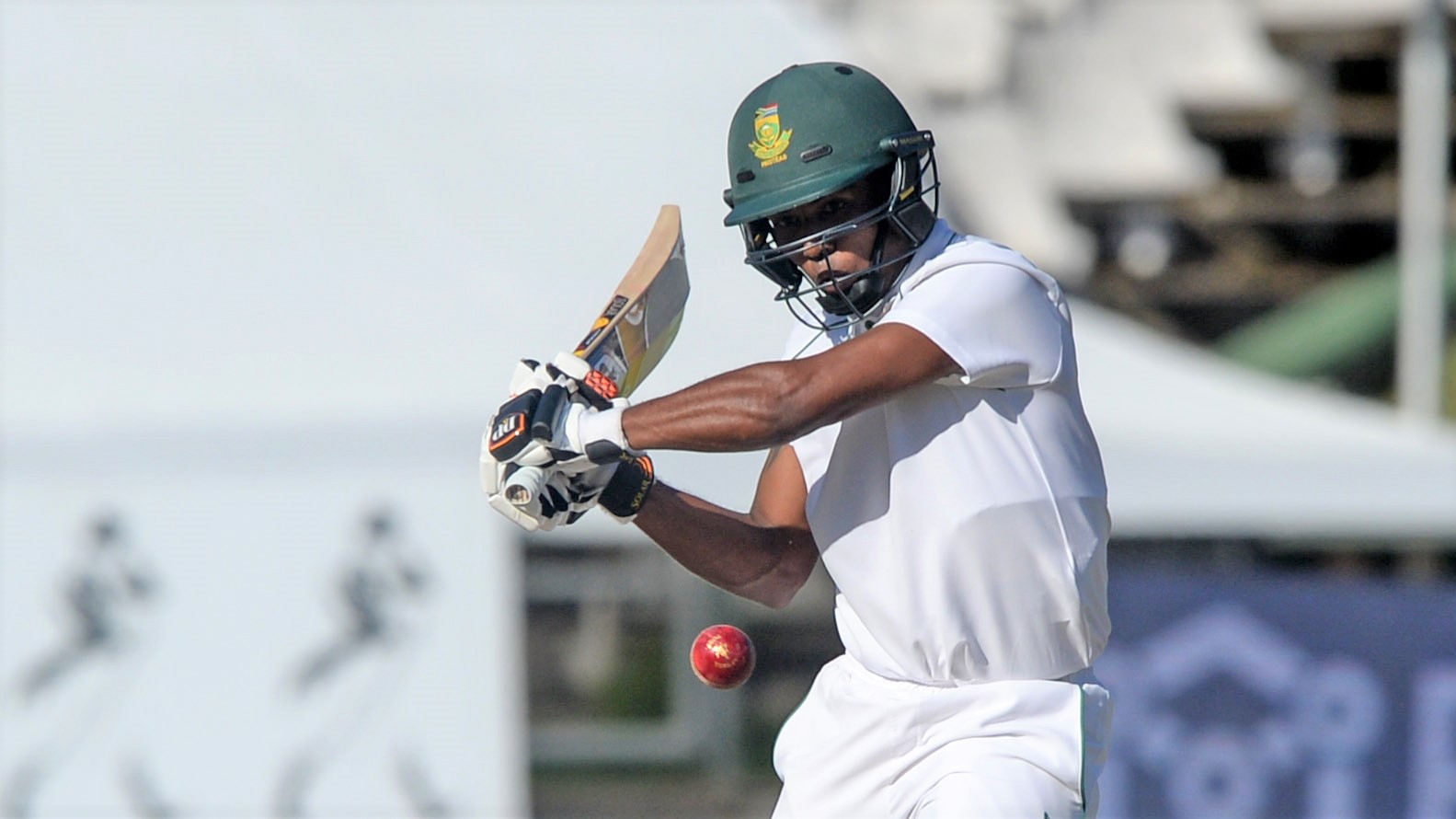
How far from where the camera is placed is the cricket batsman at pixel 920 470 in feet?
8.44

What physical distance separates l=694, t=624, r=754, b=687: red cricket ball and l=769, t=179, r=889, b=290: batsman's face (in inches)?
21.4

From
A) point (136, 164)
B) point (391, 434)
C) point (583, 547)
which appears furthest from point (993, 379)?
point (583, 547)

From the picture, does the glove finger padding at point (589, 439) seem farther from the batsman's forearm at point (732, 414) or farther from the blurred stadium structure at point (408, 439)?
the blurred stadium structure at point (408, 439)

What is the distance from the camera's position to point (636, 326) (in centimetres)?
294

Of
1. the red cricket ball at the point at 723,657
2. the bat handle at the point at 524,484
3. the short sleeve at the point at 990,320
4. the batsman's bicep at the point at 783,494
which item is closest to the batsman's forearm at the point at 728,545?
the batsman's bicep at the point at 783,494

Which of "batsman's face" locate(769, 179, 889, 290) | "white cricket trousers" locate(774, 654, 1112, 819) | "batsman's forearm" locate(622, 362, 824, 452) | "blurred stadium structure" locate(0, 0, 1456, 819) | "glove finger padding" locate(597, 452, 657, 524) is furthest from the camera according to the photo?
"blurred stadium structure" locate(0, 0, 1456, 819)

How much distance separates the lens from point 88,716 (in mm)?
6391

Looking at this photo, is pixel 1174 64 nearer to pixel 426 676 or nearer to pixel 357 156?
pixel 357 156

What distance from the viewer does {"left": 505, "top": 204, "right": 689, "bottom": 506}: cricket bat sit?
2625 mm

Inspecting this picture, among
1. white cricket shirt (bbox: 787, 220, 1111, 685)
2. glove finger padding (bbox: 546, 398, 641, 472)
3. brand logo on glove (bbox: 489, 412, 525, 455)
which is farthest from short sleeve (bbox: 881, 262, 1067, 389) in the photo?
brand logo on glove (bbox: 489, 412, 525, 455)

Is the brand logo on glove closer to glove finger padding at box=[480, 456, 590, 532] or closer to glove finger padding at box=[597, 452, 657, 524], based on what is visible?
glove finger padding at box=[480, 456, 590, 532]

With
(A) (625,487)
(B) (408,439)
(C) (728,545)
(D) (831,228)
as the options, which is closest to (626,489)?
(A) (625,487)

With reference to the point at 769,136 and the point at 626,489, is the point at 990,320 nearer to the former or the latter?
the point at 769,136

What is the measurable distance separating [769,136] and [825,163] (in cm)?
9
